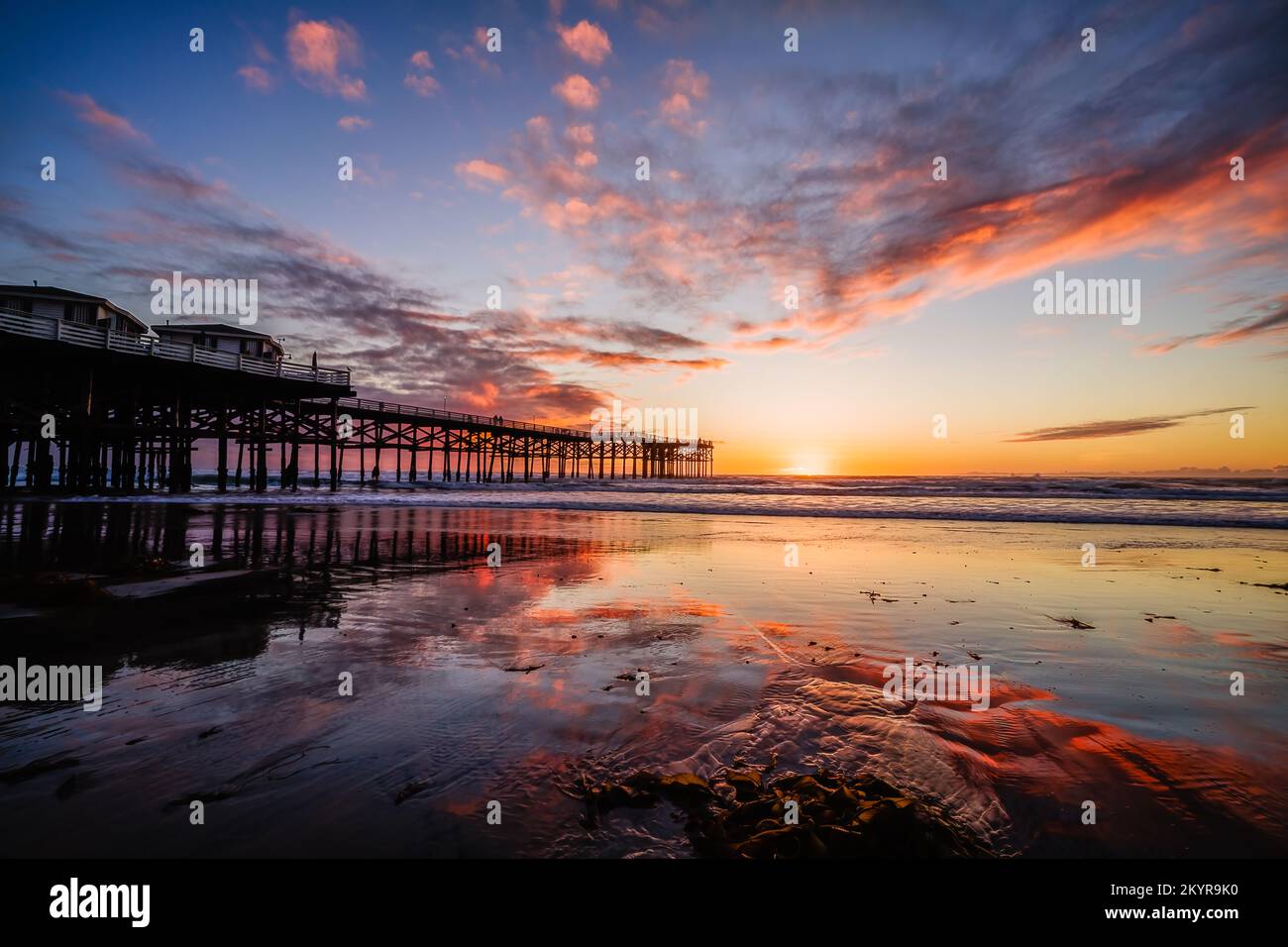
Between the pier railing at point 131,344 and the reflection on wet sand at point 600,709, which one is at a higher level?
the pier railing at point 131,344

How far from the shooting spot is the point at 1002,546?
552 inches

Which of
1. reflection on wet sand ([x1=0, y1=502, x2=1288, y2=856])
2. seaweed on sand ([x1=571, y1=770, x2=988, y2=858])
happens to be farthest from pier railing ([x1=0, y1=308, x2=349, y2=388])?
seaweed on sand ([x1=571, y1=770, x2=988, y2=858])

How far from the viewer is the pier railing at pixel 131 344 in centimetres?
2258

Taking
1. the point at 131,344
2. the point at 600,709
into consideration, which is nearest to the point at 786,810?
the point at 600,709

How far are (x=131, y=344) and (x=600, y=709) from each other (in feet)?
112

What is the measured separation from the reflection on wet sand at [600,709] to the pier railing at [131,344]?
70.1 feet

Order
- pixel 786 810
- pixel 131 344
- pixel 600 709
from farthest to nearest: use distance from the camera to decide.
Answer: pixel 131 344, pixel 600 709, pixel 786 810

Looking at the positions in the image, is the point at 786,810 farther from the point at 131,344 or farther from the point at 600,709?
the point at 131,344

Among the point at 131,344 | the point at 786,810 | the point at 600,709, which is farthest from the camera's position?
the point at 131,344

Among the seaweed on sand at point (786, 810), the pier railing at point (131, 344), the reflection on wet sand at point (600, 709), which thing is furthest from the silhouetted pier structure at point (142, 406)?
the seaweed on sand at point (786, 810)

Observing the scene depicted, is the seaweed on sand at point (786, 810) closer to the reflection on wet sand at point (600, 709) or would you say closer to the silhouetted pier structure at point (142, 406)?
the reflection on wet sand at point (600, 709)

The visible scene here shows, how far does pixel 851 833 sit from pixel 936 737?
5.17 feet

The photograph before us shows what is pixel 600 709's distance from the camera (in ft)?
13.0
